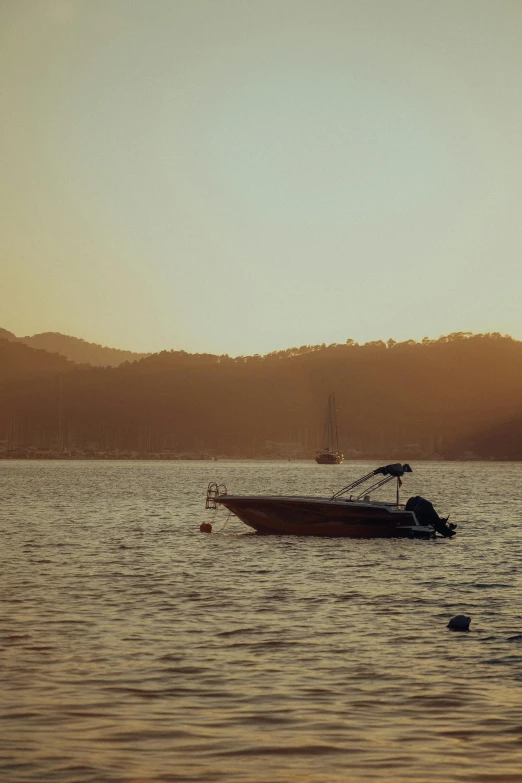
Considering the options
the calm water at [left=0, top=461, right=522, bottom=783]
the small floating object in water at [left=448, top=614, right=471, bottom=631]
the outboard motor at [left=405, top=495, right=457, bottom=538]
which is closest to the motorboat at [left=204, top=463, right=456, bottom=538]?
the outboard motor at [left=405, top=495, right=457, bottom=538]

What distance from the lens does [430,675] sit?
1853 cm

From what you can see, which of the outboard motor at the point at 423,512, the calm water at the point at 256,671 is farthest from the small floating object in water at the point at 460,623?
the outboard motor at the point at 423,512

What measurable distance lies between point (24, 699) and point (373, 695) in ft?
18.1

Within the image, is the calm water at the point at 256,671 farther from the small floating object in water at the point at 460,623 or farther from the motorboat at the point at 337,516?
the motorboat at the point at 337,516

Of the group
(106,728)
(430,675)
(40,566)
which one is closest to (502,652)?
(430,675)

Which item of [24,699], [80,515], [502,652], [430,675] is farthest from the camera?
[80,515]

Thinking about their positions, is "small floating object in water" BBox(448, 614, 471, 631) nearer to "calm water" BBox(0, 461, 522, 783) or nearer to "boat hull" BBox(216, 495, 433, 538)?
"calm water" BBox(0, 461, 522, 783)

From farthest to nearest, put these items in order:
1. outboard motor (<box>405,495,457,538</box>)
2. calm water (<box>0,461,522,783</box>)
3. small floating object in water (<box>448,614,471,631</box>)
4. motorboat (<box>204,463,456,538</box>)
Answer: outboard motor (<box>405,495,457,538</box>)
motorboat (<box>204,463,456,538</box>)
small floating object in water (<box>448,614,471,631</box>)
calm water (<box>0,461,522,783</box>)

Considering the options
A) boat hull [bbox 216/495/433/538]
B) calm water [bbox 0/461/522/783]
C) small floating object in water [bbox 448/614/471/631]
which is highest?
boat hull [bbox 216/495/433/538]

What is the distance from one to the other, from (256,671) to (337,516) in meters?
30.9

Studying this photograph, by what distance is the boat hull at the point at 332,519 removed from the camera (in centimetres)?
4906

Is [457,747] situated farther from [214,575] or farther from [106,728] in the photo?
[214,575]

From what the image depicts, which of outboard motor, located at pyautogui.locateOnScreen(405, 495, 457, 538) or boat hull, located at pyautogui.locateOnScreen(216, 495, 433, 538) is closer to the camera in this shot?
boat hull, located at pyautogui.locateOnScreen(216, 495, 433, 538)

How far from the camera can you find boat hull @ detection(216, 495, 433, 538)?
4906 cm
